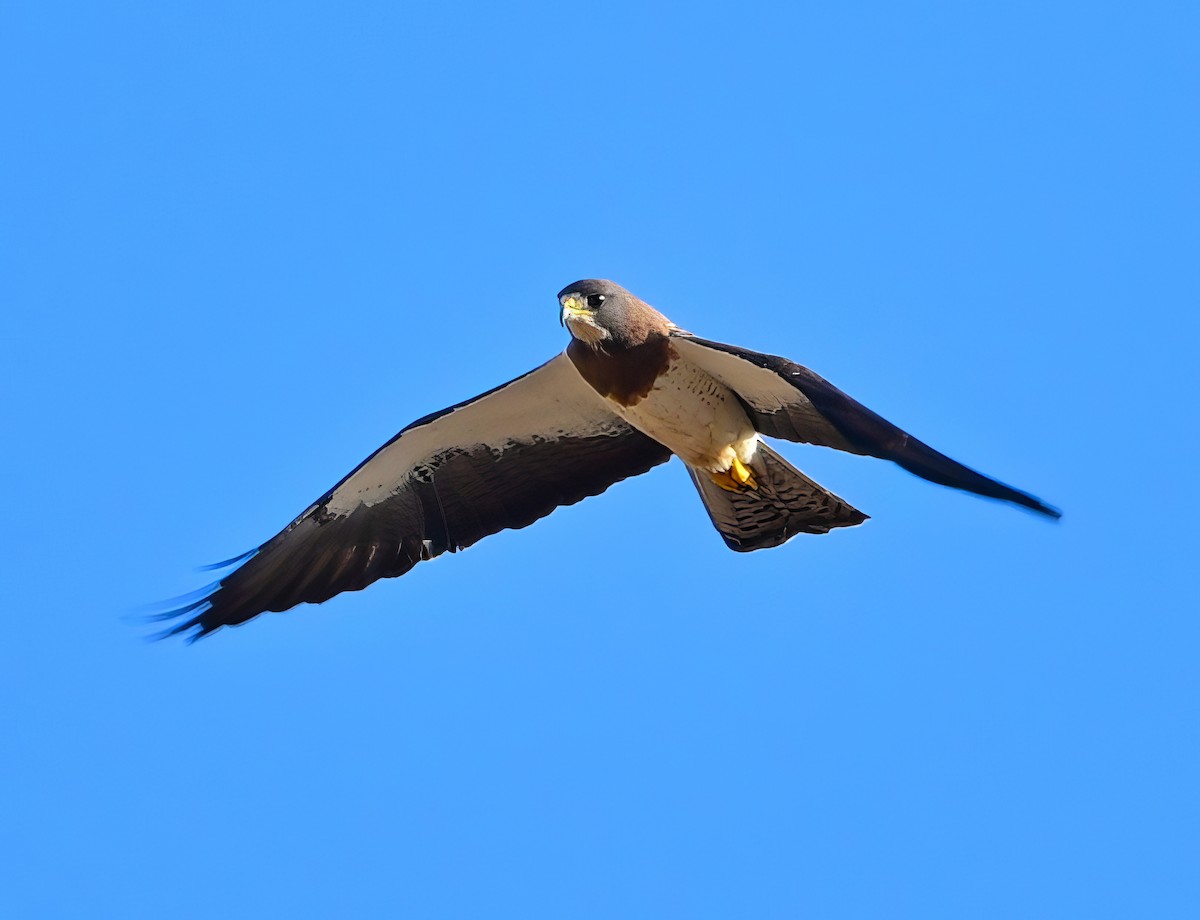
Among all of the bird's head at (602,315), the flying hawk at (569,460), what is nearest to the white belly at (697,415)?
the flying hawk at (569,460)

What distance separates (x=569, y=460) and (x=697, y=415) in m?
1.14

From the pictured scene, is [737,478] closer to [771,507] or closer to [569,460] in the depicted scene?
[771,507]

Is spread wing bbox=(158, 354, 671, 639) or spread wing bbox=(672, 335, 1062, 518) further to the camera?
spread wing bbox=(158, 354, 671, 639)

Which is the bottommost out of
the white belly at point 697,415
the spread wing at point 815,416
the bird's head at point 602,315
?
the spread wing at point 815,416

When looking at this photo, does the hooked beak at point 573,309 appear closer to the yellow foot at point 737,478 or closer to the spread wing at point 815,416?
the spread wing at point 815,416

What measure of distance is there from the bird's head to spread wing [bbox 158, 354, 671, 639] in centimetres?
77

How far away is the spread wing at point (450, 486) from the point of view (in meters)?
10.2

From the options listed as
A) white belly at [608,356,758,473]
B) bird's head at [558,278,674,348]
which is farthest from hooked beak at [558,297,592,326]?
white belly at [608,356,758,473]

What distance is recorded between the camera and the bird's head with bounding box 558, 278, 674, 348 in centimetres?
931

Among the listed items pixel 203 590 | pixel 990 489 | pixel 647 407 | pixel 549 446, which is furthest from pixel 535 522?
pixel 990 489

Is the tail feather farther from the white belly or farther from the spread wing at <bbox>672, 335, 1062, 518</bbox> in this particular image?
the spread wing at <bbox>672, 335, 1062, 518</bbox>

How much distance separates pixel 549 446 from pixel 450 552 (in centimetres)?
93

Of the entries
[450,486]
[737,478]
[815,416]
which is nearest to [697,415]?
[737,478]

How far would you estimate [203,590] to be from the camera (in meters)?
9.99
